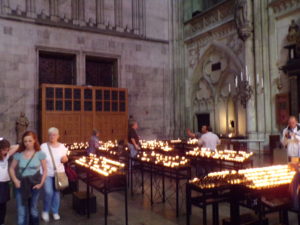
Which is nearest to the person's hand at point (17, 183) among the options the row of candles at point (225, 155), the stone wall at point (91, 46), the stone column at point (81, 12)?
the row of candles at point (225, 155)

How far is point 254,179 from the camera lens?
4285 mm

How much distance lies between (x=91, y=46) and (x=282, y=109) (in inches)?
391

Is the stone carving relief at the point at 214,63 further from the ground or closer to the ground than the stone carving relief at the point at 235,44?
closer to the ground

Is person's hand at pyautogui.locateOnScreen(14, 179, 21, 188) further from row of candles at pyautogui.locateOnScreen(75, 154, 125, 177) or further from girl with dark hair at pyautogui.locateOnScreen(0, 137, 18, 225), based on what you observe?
row of candles at pyautogui.locateOnScreen(75, 154, 125, 177)

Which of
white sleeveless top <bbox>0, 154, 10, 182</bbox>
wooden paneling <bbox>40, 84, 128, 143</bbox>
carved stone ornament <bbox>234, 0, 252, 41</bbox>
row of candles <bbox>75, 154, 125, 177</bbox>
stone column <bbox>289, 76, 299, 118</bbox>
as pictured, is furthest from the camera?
wooden paneling <bbox>40, 84, 128, 143</bbox>

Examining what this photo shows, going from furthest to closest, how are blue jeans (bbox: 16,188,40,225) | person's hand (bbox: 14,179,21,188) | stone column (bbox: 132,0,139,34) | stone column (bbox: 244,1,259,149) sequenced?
stone column (bbox: 132,0,139,34) → stone column (bbox: 244,1,259,149) → blue jeans (bbox: 16,188,40,225) → person's hand (bbox: 14,179,21,188)

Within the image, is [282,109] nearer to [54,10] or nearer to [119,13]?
[119,13]

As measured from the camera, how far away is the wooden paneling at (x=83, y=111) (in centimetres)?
1425

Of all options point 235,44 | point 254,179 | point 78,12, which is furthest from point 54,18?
point 254,179

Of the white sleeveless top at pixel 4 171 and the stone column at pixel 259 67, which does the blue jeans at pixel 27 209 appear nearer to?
the white sleeveless top at pixel 4 171

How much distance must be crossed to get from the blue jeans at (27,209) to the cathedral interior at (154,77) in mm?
2753

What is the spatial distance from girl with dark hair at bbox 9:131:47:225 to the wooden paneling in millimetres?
9974

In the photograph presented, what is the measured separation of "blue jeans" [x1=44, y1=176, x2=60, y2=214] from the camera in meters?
5.15

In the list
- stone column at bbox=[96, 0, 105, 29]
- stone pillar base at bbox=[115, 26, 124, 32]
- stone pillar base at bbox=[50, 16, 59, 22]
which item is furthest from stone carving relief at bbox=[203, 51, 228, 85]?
stone pillar base at bbox=[50, 16, 59, 22]
